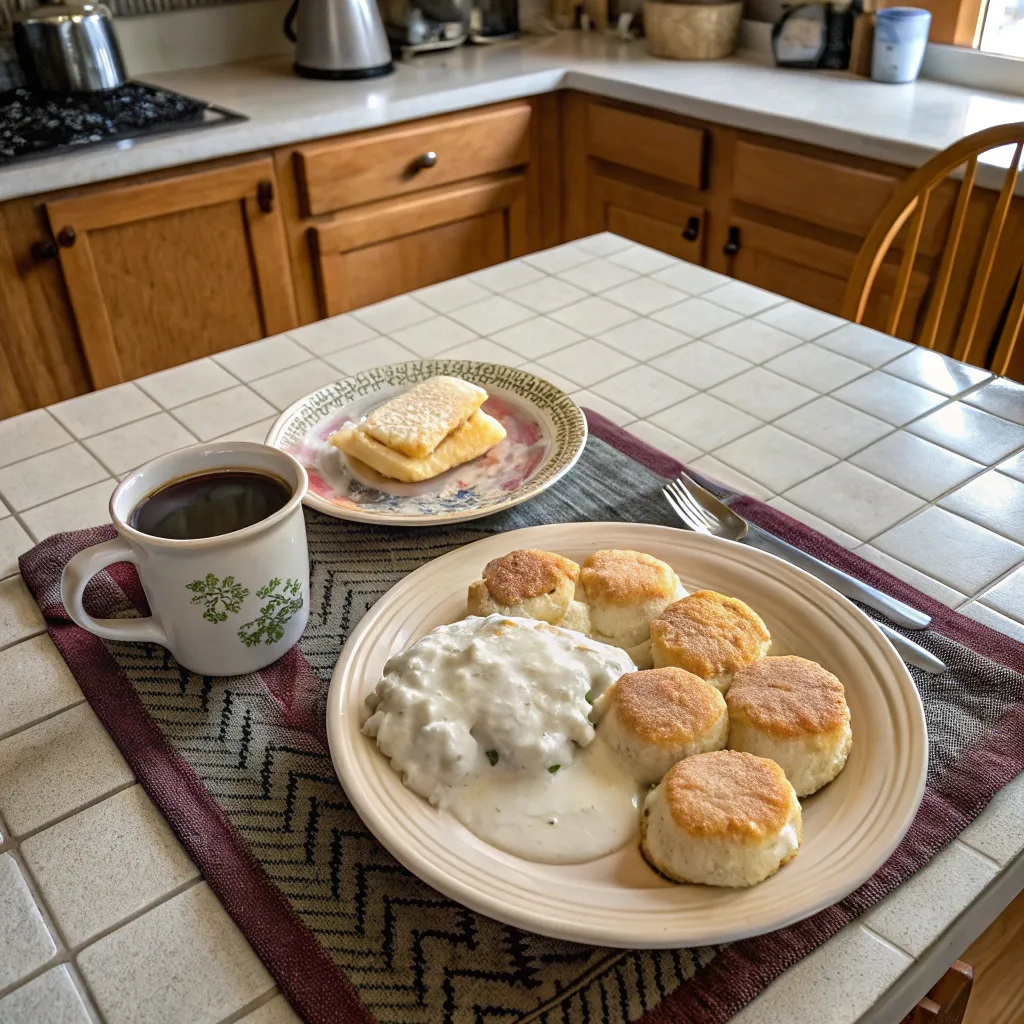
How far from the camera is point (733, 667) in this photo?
1.91 ft

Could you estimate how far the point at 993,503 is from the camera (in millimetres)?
814

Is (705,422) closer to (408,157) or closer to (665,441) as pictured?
(665,441)

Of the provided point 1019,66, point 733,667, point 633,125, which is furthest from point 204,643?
point 1019,66

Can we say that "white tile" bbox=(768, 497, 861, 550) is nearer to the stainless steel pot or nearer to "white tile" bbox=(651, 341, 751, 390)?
"white tile" bbox=(651, 341, 751, 390)

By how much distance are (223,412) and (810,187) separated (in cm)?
132

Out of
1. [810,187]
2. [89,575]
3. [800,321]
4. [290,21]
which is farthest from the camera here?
[290,21]

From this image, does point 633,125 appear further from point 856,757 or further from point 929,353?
point 856,757

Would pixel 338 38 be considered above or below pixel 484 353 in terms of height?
above

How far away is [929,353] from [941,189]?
2.45ft

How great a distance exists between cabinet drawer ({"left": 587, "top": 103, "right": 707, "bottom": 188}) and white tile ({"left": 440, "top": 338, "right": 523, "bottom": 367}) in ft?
3.85

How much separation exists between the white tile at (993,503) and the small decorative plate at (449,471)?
0.33m

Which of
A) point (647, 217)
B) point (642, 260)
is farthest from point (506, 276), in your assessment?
point (647, 217)

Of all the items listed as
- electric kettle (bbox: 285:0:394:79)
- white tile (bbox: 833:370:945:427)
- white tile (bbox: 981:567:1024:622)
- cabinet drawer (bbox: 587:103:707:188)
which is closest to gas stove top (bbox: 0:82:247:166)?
electric kettle (bbox: 285:0:394:79)

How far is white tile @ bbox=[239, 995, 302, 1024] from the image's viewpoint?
467mm
